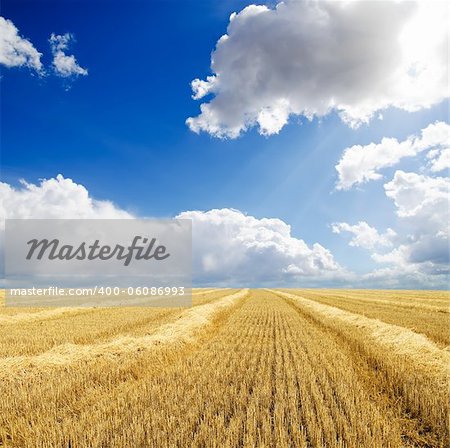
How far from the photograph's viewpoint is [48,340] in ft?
51.9

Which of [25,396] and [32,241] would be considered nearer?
[25,396]

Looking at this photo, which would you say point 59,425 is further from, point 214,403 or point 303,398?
point 303,398

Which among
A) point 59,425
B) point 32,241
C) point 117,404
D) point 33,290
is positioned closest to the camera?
point 59,425

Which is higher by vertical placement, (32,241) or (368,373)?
(32,241)

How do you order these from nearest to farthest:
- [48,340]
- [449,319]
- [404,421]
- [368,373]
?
[404,421] → [368,373] → [48,340] → [449,319]

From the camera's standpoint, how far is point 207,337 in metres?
16.9

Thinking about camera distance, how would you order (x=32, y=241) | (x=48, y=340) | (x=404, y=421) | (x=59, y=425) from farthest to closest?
1. (x=32, y=241)
2. (x=48, y=340)
3. (x=404, y=421)
4. (x=59, y=425)

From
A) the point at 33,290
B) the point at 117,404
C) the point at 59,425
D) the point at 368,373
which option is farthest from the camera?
the point at 33,290

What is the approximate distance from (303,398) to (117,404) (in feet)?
12.6

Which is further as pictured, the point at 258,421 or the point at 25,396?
the point at 25,396

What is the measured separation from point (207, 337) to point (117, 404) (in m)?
9.81

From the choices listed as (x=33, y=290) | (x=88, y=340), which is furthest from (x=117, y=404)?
(x=33, y=290)

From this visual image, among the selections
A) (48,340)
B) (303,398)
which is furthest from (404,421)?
(48,340)

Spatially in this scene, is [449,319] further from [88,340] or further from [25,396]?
[25,396]
